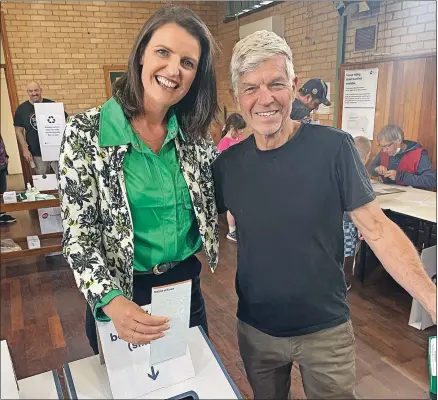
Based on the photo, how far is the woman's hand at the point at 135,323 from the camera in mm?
511

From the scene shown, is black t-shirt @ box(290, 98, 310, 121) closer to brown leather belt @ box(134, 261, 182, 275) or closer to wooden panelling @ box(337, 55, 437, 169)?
wooden panelling @ box(337, 55, 437, 169)

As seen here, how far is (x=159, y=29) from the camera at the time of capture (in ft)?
1.92

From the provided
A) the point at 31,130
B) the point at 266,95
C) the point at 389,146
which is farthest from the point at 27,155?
the point at 389,146

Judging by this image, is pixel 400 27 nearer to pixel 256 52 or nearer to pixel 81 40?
pixel 256 52

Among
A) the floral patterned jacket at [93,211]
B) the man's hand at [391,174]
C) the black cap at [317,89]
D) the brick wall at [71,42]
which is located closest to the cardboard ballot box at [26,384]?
the floral patterned jacket at [93,211]

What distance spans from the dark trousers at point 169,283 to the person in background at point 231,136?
0.11 m

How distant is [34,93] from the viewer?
594mm

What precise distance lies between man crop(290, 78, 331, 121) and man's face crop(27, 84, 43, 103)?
0.44 m

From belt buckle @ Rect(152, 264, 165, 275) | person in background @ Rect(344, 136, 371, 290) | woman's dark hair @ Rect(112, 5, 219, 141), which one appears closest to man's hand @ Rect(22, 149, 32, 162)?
woman's dark hair @ Rect(112, 5, 219, 141)

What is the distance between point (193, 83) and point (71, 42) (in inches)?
8.1

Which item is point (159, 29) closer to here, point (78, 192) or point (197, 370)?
point (78, 192)

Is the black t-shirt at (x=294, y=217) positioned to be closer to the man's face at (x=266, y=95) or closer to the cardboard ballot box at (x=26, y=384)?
the man's face at (x=266, y=95)

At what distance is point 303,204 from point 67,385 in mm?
484

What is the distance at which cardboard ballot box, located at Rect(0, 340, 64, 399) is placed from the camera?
1.53 ft
